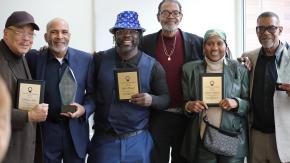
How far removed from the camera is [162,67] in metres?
2.80

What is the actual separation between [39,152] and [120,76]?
0.77 m

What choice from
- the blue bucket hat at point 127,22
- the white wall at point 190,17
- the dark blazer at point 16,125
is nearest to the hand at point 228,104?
the blue bucket hat at point 127,22

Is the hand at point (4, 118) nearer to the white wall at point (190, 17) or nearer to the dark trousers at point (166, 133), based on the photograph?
the dark trousers at point (166, 133)

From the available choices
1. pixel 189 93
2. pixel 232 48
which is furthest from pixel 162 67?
pixel 232 48

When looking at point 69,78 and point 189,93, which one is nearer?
point 69,78

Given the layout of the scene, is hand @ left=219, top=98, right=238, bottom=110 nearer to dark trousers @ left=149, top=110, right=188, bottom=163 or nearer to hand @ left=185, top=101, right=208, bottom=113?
hand @ left=185, top=101, right=208, bottom=113

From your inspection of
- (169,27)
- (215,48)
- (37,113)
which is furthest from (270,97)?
(37,113)

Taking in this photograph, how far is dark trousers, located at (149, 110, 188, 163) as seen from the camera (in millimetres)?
2844

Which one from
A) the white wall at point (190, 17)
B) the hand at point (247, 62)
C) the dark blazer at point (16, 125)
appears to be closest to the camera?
the dark blazer at point (16, 125)

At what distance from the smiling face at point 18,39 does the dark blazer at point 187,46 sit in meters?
1.01

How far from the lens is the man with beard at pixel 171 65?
287cm

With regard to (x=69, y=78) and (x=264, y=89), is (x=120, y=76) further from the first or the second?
(x=264, y=89)

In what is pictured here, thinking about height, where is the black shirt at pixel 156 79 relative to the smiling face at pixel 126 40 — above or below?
below

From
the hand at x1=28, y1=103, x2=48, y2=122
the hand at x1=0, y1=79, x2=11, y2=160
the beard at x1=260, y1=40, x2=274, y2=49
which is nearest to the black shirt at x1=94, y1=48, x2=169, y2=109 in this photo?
the hand at x1=28, y1=103, x2=48, y2=122
